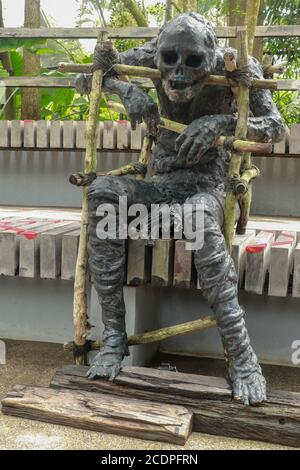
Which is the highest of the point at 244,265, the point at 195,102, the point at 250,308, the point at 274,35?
the point at 274,35

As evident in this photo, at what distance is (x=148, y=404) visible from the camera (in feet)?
5.95

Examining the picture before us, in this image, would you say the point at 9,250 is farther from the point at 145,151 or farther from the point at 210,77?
the point at 210,77

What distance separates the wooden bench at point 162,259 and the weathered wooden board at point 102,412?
0.47 m

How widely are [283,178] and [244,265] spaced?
6.83 feet

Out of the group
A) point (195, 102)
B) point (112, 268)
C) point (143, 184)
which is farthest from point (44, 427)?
point (195, 102)

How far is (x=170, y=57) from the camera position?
1.96 metres

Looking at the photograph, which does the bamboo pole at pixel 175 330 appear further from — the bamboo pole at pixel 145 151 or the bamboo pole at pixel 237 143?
the bamboo pole at pixel 145 151

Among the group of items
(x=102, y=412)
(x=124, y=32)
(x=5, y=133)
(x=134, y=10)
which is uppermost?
(x=134, y=10)

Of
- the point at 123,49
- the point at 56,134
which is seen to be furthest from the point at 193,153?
the point at 123,49

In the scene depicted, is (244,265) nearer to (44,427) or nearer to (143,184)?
(143,184)

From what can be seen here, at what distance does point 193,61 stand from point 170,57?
0.28ft

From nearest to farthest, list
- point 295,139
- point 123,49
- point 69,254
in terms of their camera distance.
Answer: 1. point 69,254
2. point 295,139
3. point 123,49
